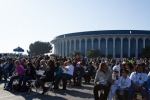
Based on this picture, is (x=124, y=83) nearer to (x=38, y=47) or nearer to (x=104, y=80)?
(x=104, y=80)

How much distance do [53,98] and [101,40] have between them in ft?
247

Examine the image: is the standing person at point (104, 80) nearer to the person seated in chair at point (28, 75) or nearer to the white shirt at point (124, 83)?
the white shirt at point (124, 83)

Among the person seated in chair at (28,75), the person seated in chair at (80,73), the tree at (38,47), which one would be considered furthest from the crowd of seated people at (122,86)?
the tree at (38,47)

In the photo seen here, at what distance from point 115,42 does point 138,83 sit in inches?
2960

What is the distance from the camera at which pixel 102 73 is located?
757 cm

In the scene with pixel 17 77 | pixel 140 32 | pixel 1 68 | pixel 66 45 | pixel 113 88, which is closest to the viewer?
pixel 113 88

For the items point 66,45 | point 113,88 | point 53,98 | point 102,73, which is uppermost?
point 66,45

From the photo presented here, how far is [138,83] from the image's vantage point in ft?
24.1

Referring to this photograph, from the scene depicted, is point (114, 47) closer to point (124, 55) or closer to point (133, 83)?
point (124, 55)

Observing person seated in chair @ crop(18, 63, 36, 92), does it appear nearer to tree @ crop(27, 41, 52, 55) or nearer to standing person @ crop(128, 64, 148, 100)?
standing person @ crop(128, 64, 148, 100)

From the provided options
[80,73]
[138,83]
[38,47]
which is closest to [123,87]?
[138,83]

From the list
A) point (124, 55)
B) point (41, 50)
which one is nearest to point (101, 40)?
point (124, 55)

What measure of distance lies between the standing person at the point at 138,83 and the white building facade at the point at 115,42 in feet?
240

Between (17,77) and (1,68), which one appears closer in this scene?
(17,77)
